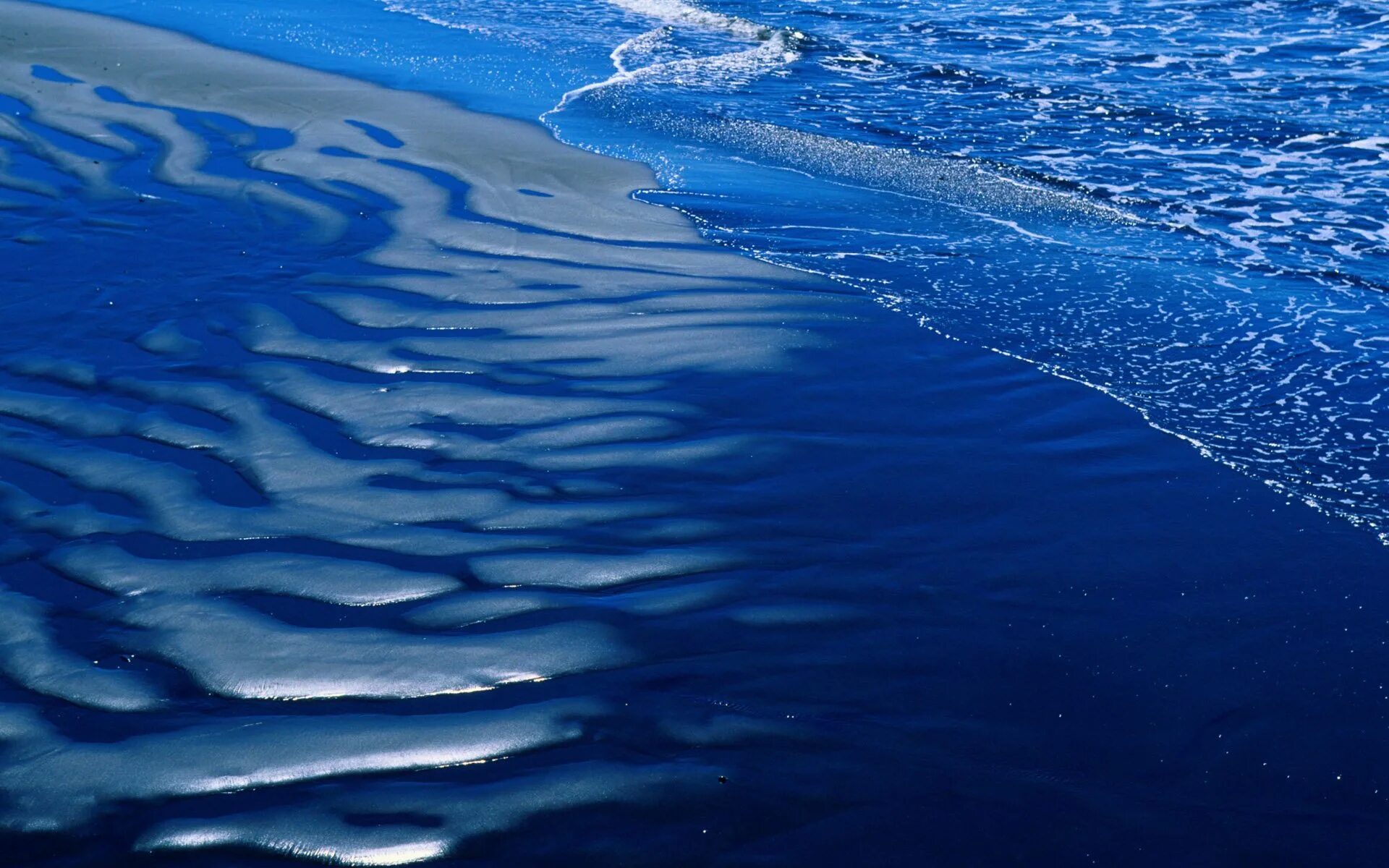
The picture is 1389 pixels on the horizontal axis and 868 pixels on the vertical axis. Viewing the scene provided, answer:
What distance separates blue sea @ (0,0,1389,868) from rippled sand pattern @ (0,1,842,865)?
0.02 metres

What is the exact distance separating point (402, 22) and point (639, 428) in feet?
32.2

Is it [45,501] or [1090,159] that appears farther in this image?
[1090,159]

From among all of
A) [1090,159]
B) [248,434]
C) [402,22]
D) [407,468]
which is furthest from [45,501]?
[402,22]

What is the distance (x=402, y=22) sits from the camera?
12.9 metres

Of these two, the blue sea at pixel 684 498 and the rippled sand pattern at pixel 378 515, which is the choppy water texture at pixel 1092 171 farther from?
the rippled sand pattern at pixel 378 515

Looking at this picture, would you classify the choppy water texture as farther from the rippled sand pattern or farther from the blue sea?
the rippled sand pattern

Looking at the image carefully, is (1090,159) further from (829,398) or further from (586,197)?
(829,398)

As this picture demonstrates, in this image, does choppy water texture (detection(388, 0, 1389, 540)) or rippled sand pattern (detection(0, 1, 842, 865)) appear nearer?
rippled sand pattern (detection(0, 1, 842, 865))

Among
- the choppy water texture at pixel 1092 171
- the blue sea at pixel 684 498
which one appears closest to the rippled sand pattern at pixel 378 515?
the blue sea at pixel 684 498

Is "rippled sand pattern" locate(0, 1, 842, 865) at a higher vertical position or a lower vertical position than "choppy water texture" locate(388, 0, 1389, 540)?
lower

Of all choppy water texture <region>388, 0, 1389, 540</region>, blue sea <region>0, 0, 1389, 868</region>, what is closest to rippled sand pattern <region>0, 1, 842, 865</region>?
blue sea <region>0, 0, 1389, 868</region>

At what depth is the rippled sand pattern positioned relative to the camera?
9.45ft

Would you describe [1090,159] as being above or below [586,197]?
above

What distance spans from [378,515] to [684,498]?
3.33 feet
